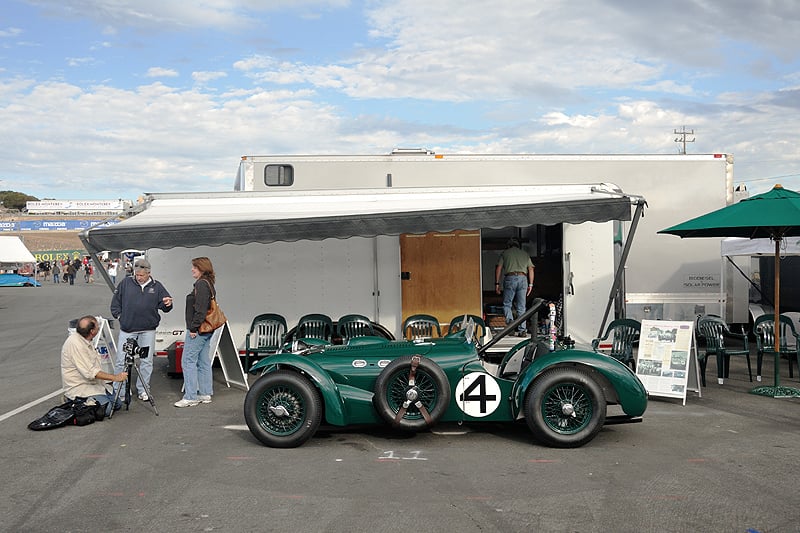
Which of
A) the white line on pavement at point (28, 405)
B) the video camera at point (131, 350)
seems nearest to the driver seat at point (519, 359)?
the video camera at point (131, 350)

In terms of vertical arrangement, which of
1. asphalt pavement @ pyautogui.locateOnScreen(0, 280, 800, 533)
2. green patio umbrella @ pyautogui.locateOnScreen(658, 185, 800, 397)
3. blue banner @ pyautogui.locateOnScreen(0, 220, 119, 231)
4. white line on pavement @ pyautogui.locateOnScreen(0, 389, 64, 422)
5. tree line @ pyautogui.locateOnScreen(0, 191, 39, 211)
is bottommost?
asphalt pavement @ pyautogui.locateOnScreen(0, 280, 800, 533)

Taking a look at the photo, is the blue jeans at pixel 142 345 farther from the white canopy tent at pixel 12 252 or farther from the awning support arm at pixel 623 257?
the white canopy tent at pixel 12 252

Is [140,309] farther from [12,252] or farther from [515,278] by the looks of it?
[12,252]

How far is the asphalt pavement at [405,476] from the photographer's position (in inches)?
194

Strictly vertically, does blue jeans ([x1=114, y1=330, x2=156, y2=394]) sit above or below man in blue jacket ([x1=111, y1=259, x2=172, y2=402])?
below

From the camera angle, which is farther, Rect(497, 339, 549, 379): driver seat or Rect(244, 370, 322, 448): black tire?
Rect(497, 339, 549, 379): driver seat

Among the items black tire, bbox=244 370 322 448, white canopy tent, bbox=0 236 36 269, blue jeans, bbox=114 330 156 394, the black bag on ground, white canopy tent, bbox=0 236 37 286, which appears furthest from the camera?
white canopy tent, bbox=0 236 37 286

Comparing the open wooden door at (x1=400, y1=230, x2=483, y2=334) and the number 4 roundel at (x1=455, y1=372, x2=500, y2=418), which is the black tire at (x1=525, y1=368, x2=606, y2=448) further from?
the open wooden door at (x1=400, y1=230, x2=483, y2=334)

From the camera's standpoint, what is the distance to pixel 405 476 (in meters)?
5.97

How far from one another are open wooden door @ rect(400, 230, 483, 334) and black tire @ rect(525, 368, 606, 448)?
15.4 ft

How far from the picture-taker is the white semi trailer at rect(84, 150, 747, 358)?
935 centimetres

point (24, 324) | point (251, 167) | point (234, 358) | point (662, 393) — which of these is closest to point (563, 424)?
point (662, 393)

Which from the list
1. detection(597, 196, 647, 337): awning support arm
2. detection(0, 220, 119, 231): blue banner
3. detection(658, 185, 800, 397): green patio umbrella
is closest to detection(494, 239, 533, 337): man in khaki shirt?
detection(597, 196, 647, 337): awning support arm

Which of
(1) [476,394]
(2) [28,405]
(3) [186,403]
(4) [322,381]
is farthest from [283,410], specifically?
(2) [28,405]
